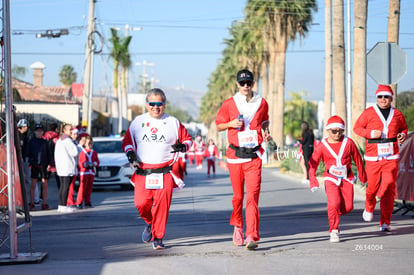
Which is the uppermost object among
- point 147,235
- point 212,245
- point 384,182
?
point 384,182

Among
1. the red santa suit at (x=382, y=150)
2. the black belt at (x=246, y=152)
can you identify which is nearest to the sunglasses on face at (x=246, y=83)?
the black belt at (x=246, y=152)

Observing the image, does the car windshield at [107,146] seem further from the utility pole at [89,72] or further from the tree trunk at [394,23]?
the tree trunk at [394,23]

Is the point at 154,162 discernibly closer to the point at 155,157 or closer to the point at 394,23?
the point at 155,157

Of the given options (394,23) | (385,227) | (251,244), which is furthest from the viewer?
(394,23)

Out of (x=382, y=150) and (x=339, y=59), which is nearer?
(x=382, y=150)

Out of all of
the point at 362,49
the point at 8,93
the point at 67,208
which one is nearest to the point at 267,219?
the point at 67,208

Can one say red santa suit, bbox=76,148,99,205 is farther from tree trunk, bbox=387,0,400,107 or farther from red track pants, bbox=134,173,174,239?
tree trunk, bbox=387,0,400,107

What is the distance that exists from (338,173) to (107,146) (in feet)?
48.4

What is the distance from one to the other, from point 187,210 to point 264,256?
6729 millimetres

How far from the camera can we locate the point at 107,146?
2372 cm

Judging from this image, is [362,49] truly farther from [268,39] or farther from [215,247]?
[268,39]

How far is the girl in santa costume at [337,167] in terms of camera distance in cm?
971

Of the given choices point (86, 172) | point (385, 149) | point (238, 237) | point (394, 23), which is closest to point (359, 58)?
point (394, 23)

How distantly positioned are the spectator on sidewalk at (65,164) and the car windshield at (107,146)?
7697mm
